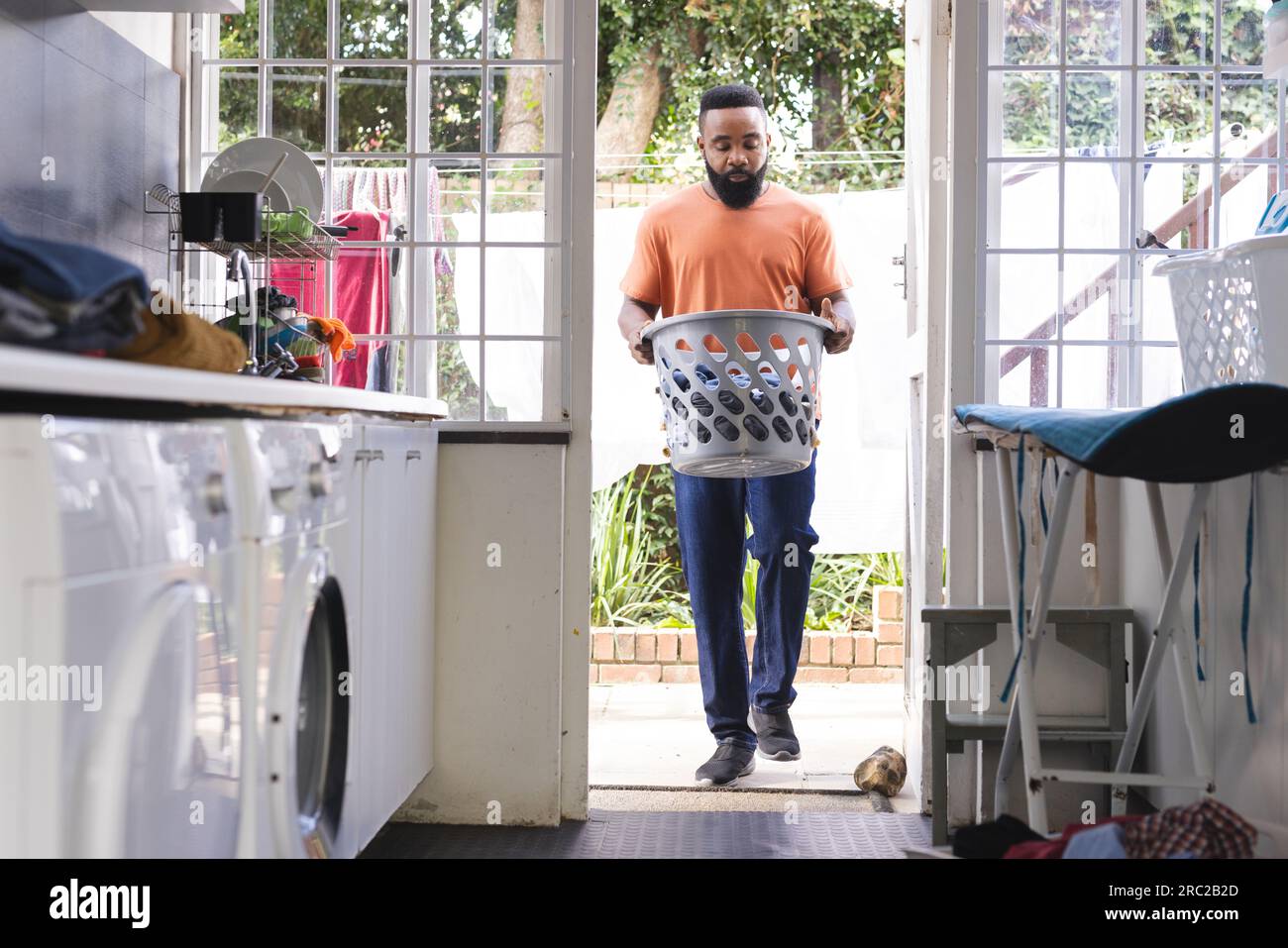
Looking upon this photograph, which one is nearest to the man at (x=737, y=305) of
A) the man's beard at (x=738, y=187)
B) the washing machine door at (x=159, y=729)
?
the man's beard at (x=738, y=187)

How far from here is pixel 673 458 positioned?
9.45 ft

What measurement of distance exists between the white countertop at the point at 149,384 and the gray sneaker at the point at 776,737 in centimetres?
184

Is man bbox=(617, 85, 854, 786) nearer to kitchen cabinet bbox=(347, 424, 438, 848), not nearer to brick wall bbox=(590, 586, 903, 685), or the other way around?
kitchen cabinet bbox=(347, 424, 438, 848)

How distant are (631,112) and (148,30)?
3.80m

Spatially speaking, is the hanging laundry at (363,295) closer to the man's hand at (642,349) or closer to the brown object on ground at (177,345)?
the man's hand at (642,349)

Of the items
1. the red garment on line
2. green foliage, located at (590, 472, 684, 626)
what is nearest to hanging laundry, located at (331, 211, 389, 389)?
the red garment on line

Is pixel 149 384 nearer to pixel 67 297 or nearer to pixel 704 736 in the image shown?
pixel 67 297

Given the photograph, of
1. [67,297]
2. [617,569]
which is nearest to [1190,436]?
[67,297]

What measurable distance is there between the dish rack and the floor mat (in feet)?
3.39

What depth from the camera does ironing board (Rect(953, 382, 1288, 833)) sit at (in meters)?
1.67

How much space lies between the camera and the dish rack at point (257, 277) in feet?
7.90
